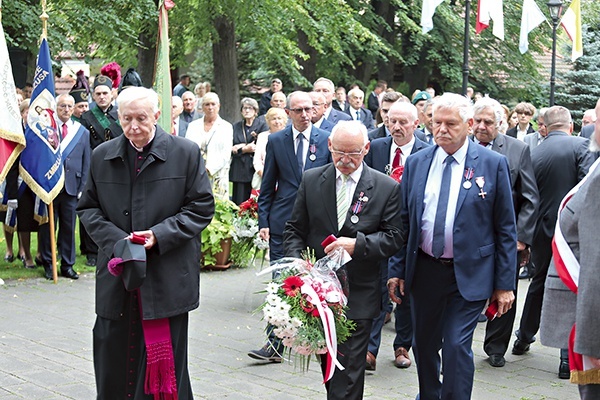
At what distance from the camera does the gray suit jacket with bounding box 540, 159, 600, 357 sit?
4.25m

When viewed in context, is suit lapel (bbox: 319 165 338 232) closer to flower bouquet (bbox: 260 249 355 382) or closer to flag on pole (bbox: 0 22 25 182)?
flower bouquet (bbox: 260 249 355 382)

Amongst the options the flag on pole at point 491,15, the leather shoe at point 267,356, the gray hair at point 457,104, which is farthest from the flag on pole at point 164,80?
the flag on pole at point 491,15

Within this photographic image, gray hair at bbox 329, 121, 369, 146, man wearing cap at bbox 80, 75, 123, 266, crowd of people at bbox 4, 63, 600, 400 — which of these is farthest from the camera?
man wearing cap at bbox 80, 75, 123, 266

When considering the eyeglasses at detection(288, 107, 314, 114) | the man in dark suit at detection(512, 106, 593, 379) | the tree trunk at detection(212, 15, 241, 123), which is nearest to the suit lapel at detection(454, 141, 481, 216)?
the eyeglasses at detection(288, 107, 314, 114)

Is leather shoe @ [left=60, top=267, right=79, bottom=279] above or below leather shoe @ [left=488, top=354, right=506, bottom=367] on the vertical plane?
above

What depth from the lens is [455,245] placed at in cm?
634

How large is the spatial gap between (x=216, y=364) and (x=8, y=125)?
4.73 meters

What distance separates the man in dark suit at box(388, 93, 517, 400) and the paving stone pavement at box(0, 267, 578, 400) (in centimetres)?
113

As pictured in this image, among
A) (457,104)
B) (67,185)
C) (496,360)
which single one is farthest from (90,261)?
(457,104)

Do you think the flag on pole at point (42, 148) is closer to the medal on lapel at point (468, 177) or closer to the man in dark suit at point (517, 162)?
the man in dark suit at point (517, 162)

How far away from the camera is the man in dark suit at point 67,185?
12297 millimetres

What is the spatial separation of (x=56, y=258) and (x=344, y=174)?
6778 millimetres

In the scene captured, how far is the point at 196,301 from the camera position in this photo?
590 centimetres

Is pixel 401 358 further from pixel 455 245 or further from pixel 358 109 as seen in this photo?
pixel 358 109
